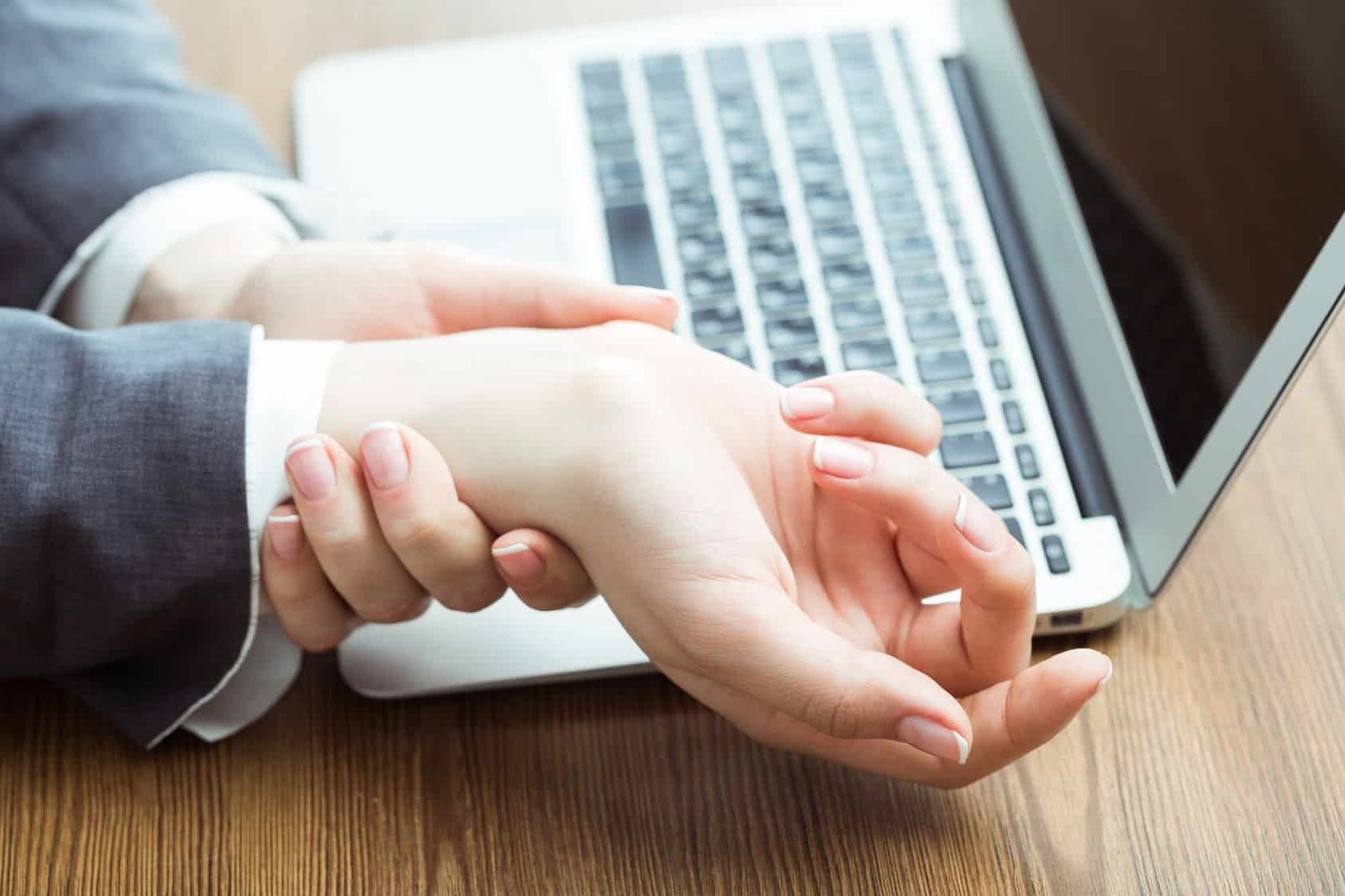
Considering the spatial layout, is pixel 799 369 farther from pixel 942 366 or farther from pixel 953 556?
pixel 953 556

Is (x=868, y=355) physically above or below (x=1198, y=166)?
below

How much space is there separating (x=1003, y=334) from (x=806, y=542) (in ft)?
0.56

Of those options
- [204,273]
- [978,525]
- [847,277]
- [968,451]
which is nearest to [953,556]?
[978,525]

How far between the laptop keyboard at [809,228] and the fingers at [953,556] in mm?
75

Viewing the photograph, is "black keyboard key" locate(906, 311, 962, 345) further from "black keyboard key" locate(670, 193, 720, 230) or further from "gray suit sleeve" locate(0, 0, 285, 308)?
"gray suit sleeve" locate(0, 0, 285, 308)

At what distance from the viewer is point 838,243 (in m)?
0.65

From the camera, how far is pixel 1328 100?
450 mm

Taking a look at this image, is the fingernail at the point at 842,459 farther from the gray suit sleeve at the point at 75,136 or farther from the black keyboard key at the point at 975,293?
the gray suit sleeve at the point at 75,136

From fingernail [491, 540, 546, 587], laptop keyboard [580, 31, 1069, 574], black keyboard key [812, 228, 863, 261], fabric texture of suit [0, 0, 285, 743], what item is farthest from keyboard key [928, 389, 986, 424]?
fabric texture of suit [0, 0, 285, 743]

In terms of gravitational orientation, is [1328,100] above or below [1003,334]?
above

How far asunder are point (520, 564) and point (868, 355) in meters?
0.22

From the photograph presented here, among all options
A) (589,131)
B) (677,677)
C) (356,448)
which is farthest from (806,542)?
(589,131)

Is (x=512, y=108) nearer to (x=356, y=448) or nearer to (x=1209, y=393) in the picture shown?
(x=356, y=448)

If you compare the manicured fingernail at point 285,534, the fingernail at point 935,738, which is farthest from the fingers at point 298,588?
the fingernail at point 935,738
